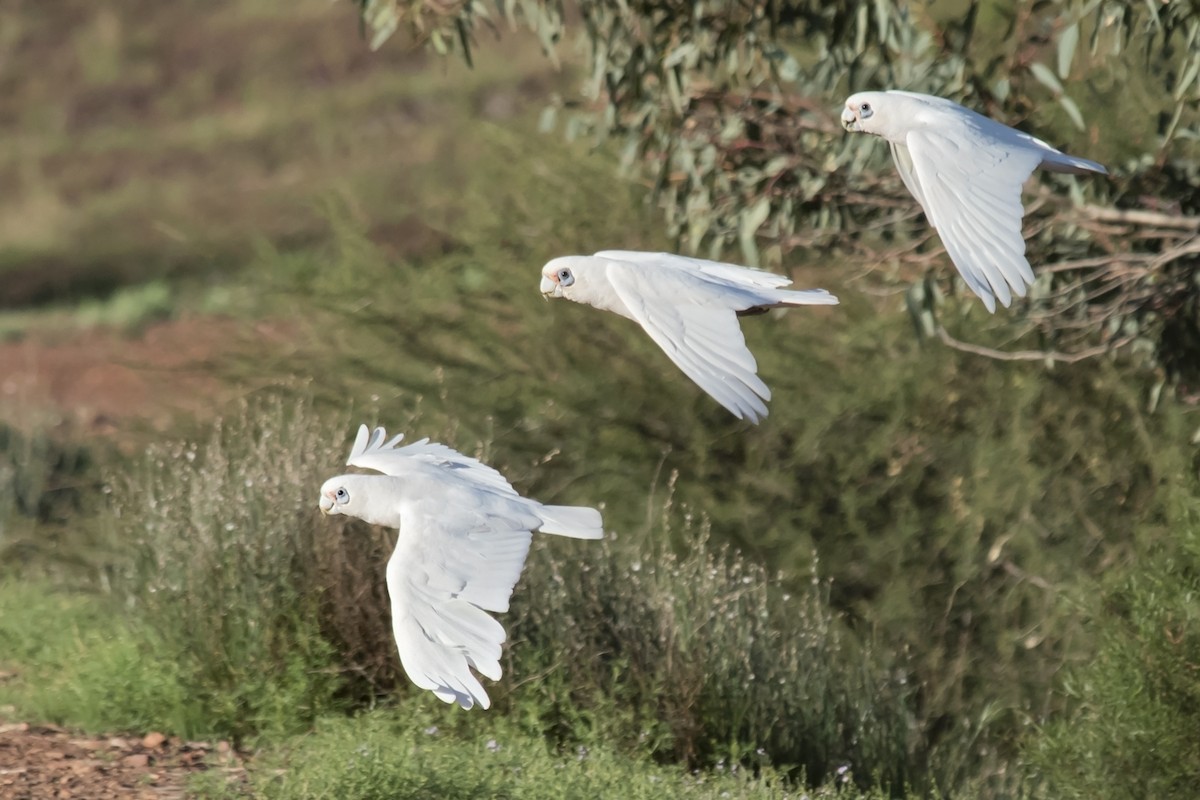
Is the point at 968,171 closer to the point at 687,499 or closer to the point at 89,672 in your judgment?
the point at 89,672

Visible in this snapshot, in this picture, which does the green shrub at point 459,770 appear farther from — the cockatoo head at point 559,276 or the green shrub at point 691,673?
the cockatoo head at point 559,276

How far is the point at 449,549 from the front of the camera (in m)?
3.35

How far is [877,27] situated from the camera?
5203mm

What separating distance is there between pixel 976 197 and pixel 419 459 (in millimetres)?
1287

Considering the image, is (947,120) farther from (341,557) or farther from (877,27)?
(341,557)

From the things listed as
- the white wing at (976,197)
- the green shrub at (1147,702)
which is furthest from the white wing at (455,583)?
the green shrub at (1147,702)

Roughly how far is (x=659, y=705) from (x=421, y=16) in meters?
2.13

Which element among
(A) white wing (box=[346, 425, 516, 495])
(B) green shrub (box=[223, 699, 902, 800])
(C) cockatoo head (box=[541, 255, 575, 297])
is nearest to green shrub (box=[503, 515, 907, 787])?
(B) green shrub (box=[223, 699, 902, 800])

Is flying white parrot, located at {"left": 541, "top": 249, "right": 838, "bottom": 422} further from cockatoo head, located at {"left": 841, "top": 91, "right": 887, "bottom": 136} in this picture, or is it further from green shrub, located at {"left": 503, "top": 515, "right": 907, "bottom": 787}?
green shrub, located at {"left": 503, "top": 515, "right": 907, "bottom": 787}

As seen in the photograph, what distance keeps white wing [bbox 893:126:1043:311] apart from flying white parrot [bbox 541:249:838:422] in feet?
0.84

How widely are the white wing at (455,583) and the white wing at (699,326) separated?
480 mm

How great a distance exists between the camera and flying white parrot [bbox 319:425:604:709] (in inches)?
123

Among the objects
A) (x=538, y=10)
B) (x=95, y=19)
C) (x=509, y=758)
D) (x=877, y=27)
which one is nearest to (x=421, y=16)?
(x=538, y=10)

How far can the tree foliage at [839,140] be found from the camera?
17.1ft
